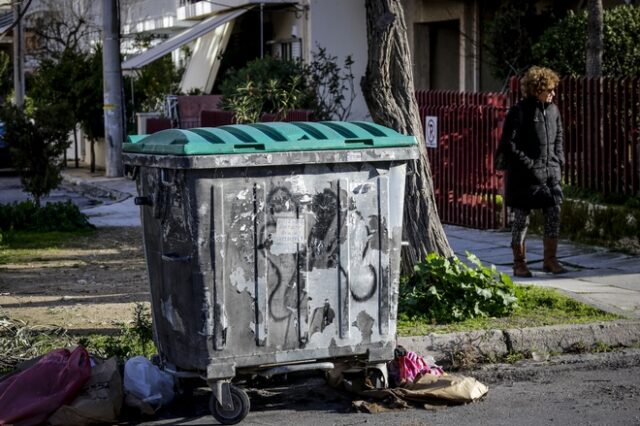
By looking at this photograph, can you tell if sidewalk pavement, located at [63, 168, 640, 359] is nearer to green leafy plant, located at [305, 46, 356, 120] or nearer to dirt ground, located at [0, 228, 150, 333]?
Answer: dirt ground, located at [0, 228, 150, 333]

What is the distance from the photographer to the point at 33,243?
13.4 meters

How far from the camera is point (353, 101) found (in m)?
23.2

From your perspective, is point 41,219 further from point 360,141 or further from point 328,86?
point 360,141

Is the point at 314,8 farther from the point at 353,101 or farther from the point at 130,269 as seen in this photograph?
the point at 130,269

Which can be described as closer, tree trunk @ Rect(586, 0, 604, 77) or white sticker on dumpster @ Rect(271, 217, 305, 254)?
white sticker on dumpster @ Rect(271, 217, 305, 254)

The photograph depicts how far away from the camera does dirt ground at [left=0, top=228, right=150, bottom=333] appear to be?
8672 millimetres

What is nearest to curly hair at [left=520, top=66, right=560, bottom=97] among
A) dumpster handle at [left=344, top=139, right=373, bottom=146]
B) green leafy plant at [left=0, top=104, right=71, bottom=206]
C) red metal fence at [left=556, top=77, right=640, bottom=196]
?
red metal fence at [left=556, top=77, right=640, bottom=196]

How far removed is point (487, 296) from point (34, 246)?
6.80 meters

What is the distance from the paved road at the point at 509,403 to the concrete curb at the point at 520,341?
0.61 ft

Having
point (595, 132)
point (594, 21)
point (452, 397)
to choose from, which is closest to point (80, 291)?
point (452, 397)

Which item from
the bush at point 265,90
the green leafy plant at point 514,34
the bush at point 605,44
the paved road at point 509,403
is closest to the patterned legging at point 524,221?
the paved road at point 509,403

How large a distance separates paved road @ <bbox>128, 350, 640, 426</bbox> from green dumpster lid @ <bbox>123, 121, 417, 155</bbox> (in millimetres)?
1480

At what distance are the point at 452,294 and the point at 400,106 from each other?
1.66 meters

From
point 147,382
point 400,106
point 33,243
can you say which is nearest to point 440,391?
point 147,382
